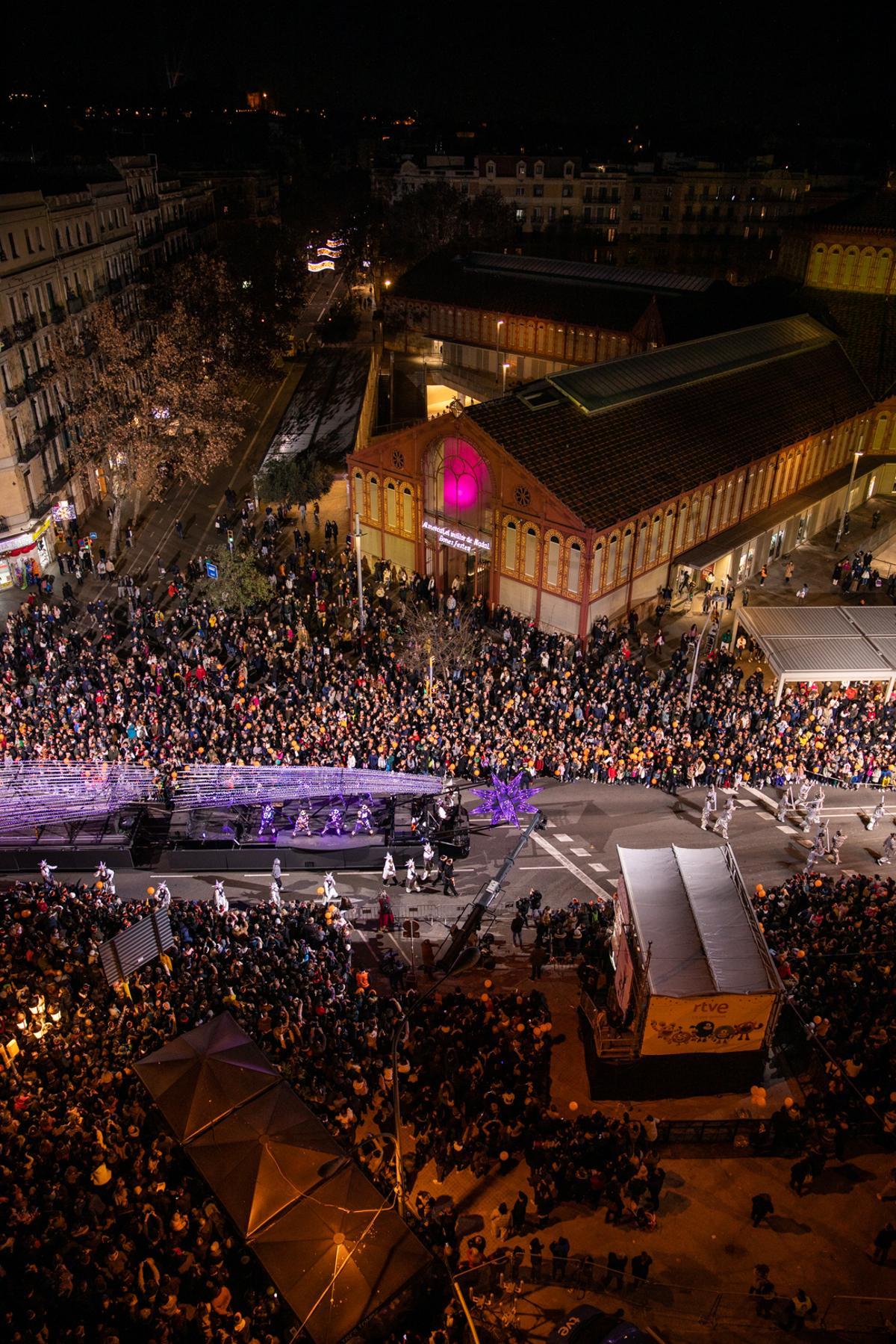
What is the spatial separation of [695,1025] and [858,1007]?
3350mm

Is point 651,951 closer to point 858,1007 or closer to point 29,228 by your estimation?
point 858,1007

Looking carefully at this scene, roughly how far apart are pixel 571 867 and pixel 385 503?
19139mm

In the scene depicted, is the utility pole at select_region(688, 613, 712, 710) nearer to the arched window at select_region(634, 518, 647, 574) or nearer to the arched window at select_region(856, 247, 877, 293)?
the arched window at select_region(634, 518, 647, 574)

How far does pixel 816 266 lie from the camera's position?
159ft

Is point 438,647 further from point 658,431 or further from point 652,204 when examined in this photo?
point 652,204

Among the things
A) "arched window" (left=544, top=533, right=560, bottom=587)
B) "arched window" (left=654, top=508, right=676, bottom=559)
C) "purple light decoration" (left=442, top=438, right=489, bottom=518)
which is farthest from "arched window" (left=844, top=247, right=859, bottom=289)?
"arched window" (left=544, top=533, right=560, bottom=587)

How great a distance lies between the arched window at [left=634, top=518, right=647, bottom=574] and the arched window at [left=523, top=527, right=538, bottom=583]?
12.2 ft

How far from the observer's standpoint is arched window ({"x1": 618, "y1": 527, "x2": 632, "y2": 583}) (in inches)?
1229

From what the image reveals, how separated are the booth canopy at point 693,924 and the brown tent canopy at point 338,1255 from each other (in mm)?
5838

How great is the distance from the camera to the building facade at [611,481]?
30891 millimetres

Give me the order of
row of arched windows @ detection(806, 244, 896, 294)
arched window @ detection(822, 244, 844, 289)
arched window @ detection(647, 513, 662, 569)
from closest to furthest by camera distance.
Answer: arched window @ detection(647, 513, 662, 569) → row of arched windows @ detection(806, 244, 896, 294) → arched window @ detection(822, 244, 844, 289)

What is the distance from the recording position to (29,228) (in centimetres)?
3606

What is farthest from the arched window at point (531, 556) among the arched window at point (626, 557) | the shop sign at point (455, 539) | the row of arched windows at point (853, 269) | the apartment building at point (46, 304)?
the row of arched windows at point (853, 269)

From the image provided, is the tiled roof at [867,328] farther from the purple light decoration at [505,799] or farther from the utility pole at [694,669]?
the purple light decoration at [505,799]
